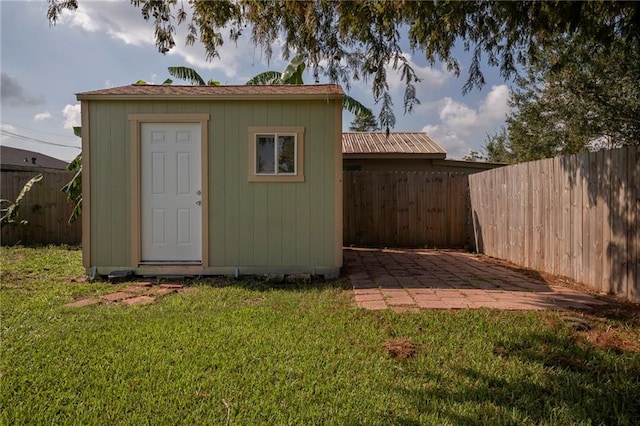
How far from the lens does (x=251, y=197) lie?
597cm

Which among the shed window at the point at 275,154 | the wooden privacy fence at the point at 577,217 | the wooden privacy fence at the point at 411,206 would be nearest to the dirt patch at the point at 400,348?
the wooden privacy fence at the point at 577,217

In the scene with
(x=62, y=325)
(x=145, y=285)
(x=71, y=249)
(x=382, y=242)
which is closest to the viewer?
(x=62, y=325)

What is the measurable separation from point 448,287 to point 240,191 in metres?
3.48

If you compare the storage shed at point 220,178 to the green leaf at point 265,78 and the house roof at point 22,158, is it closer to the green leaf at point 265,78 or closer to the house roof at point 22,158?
the green leaf at point 265,78

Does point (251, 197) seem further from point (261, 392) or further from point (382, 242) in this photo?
point (382, 242)

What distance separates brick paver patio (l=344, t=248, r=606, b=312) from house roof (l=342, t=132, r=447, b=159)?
401 centimetres

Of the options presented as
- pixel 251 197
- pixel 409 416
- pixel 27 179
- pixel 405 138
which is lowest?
pixel 409 416

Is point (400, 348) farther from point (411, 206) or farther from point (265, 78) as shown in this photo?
point (265, 78)

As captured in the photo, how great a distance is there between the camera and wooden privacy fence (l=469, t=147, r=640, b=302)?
4.37m

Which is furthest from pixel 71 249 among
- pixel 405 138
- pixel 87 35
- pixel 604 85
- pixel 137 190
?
pixel 604 85

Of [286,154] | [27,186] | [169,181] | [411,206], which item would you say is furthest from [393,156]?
[27,186]

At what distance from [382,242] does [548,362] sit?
6.70m

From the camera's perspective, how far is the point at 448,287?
17.0 feet

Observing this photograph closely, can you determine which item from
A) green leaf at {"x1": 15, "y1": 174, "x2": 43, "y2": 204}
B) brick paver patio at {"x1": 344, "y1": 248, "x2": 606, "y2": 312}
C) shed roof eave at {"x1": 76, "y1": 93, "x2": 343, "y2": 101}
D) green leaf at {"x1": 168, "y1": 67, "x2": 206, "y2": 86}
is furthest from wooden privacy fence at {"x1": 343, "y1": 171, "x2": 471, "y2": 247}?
green leaf at {"x1": 15, "y1": 174, "x2": 43, "y2": 204}
